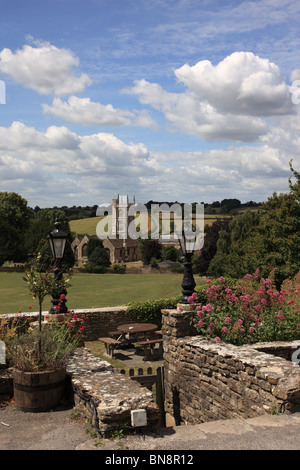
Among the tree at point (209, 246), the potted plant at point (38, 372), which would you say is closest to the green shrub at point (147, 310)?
the potted plant at point (38, 372)

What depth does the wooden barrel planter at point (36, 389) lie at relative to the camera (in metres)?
5.78

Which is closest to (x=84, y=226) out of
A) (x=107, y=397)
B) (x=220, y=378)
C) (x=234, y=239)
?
(x=234, y=239)

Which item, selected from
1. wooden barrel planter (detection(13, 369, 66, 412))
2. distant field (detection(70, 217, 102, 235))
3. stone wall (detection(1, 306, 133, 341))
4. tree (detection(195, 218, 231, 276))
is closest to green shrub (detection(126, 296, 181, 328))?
stone wall (detection(1, 306, 133, 341))

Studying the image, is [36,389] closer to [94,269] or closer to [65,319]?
[65,319]

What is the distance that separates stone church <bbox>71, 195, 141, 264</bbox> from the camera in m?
83.6

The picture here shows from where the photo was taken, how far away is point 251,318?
343 inches

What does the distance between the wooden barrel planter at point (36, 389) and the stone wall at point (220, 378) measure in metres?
2.82

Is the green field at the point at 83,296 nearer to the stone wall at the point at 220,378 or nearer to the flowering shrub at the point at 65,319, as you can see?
the flowering shrub at the point at 65,319

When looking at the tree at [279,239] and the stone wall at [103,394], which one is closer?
the stone wall at [103,394]

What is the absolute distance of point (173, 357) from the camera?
9.13 m

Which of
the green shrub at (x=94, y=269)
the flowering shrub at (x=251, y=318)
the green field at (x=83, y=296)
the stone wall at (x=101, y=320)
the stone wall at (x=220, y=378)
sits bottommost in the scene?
the green shrub at (x=94, y=269)

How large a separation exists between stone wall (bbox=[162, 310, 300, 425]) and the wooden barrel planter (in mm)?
2819

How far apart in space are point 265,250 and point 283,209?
242 centimetres

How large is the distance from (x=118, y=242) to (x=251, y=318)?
77604 millimetres
